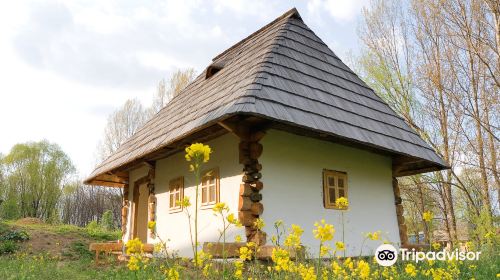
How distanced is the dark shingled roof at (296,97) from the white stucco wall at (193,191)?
598mm

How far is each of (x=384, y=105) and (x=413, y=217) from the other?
28.3 ft

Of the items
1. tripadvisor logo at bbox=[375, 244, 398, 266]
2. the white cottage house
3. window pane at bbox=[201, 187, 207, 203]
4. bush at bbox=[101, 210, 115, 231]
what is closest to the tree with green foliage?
bush at bbox=[101, 210, 115, 231]

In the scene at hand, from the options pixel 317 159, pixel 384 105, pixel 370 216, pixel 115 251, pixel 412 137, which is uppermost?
pixel 384 105

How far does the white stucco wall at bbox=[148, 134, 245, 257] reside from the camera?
568 centimetres

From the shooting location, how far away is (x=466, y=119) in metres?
10.8

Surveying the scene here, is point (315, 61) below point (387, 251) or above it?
above

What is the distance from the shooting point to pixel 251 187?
210 inches

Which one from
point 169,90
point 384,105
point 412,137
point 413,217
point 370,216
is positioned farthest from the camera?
point 169,90

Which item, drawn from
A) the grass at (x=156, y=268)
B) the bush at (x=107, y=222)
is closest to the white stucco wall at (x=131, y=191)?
the grass at (x=156, y=268)

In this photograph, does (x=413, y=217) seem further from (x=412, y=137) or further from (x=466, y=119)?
(x=412, y=137)

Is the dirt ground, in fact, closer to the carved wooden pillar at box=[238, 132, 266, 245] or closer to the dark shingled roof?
the dark shingled roof

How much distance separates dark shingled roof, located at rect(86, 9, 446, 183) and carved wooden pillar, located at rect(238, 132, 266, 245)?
60 cm

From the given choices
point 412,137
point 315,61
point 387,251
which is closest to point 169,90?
point 315,61

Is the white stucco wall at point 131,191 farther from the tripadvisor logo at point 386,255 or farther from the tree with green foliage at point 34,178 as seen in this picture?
the tree with green foliage at point 34,178
